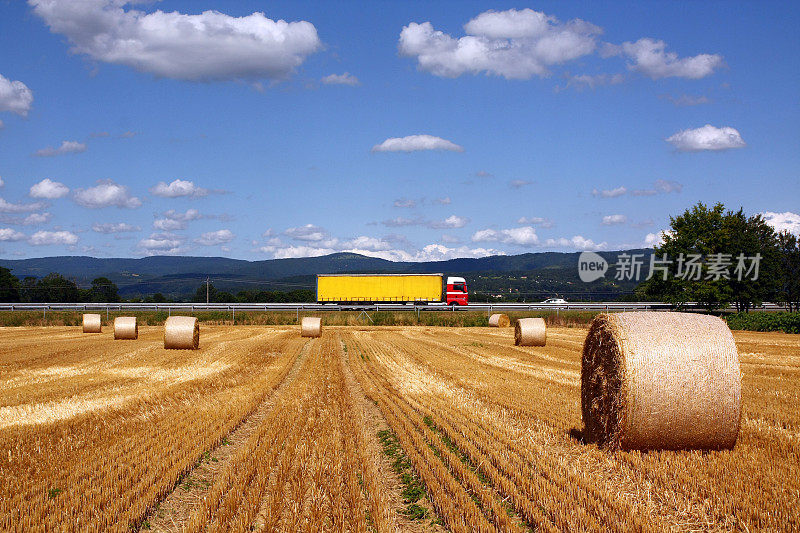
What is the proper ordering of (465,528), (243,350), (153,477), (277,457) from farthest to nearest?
1. (243,350)
2. (277,457)
3. (153,477)
4. (465,528)

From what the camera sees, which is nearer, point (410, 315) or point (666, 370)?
point (666, 370)

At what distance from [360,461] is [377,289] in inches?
2113

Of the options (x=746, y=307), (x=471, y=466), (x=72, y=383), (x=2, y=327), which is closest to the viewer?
(x=471, y=466)

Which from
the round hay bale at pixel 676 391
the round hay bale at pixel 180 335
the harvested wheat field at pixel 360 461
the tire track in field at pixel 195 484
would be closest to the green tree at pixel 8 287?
the round hay bale at pixel 180 335

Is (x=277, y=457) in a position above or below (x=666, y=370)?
below

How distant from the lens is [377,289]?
6144 centimetres

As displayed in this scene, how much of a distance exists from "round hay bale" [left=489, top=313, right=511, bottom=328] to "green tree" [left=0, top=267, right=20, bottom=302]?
6777 cm

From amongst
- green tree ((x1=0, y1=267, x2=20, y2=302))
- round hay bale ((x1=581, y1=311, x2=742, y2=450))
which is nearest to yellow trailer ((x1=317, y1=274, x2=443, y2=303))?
green tree ((x1=0, y1=267, x2=20, y2=302))

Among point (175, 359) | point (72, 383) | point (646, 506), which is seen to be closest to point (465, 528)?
point (646, 506)

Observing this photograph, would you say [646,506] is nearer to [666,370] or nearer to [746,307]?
[666,370]

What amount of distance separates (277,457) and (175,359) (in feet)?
45.2

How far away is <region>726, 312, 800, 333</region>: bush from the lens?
37875mm

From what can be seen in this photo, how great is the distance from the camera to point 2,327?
4028 cm

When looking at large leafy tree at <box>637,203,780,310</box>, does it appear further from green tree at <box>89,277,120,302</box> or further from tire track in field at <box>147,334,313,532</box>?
green tree at <box>89,277,120,302</box>
